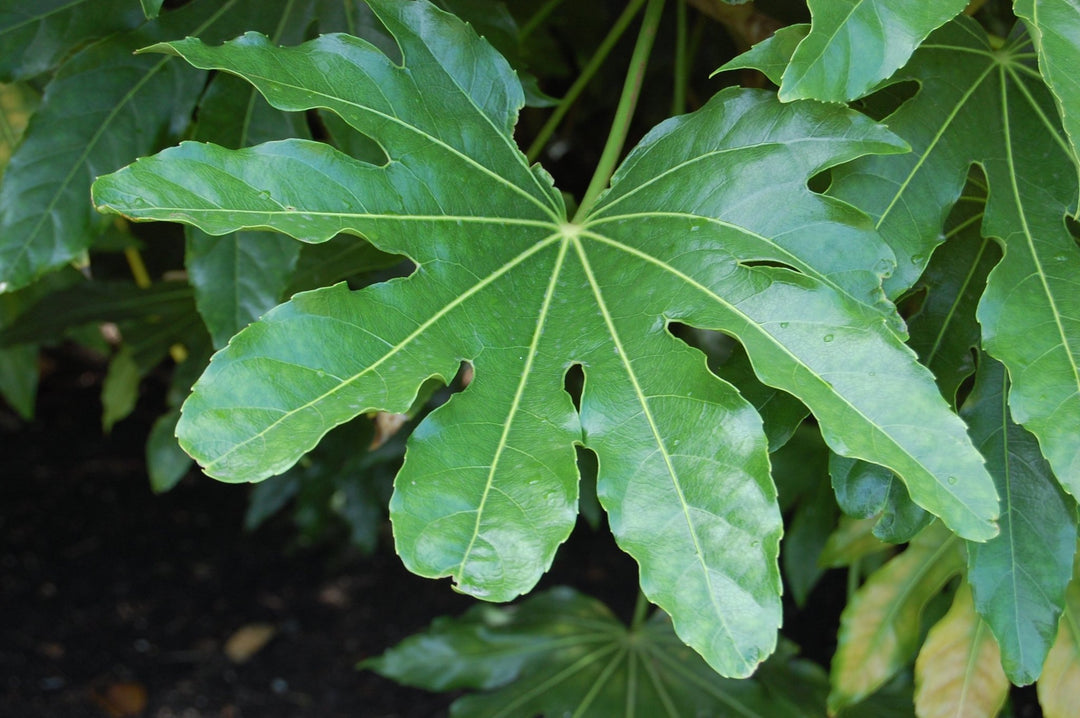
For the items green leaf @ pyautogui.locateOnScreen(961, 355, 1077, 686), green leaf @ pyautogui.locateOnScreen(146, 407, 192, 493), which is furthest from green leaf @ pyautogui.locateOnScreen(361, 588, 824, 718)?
green leaf @ pyautogui.locateOnScreen(961, 355, 1077, 686)

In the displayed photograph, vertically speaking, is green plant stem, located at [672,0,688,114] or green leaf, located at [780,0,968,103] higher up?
green leaf, located at [780,0,968,103]

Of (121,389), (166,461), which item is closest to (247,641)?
(121,389)

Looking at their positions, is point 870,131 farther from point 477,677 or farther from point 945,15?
point 477,677

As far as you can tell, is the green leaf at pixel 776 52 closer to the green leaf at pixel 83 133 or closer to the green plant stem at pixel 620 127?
the green plant stem at pixel 620 127

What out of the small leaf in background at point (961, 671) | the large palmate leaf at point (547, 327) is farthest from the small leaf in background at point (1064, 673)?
the large palmate leaf at point (547, 327)

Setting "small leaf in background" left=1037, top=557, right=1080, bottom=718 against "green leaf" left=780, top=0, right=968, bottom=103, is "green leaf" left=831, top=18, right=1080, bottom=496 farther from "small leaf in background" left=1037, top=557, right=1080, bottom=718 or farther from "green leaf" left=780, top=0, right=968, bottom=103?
"small leaf in background" left=1037, top=557, right=1080, bottom=718

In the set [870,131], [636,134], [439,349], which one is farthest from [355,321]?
[636,134]
